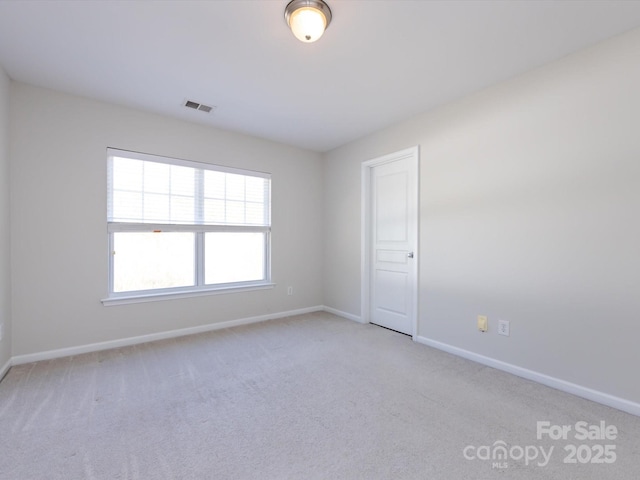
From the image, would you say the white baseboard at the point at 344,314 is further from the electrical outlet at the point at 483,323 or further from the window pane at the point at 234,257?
the electrical outlet at the point at 483,323

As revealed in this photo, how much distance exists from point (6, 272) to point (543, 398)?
4366mm

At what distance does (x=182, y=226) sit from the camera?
11.3 feet

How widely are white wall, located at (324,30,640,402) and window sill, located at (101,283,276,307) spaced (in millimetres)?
2183

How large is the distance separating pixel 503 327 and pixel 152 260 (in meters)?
3.61

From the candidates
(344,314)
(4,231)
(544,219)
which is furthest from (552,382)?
(4,231)

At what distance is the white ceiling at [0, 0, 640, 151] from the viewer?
179 centimetres

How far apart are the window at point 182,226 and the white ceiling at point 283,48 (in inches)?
29.8

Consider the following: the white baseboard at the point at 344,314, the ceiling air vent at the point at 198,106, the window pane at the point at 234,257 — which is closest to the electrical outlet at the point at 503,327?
the white baseboard at the point at 344,314

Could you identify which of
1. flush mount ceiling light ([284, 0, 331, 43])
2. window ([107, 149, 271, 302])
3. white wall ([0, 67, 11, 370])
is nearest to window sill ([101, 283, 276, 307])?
window ([107, 149, 271, 302])

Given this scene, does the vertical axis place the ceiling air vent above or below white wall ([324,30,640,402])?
above

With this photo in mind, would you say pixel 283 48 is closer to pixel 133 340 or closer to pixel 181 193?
pixel 181 193

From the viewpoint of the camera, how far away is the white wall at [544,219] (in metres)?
1.98

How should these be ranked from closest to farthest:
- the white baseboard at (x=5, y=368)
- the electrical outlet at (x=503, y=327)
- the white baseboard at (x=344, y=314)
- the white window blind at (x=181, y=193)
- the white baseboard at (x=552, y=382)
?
the white baseboard at (x=552, y=382) < the white baseboard at (x=5, y=368) < the electrical outlet at (x=503, y=327) < the white window blind at (x=181, y=193) < the white baseboard at (x=344, y=314)

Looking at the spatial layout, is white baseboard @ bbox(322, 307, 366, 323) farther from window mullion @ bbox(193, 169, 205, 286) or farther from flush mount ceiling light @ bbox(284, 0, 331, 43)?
flush mount ceiling light @ bbox(284, 0, 331, 43)
